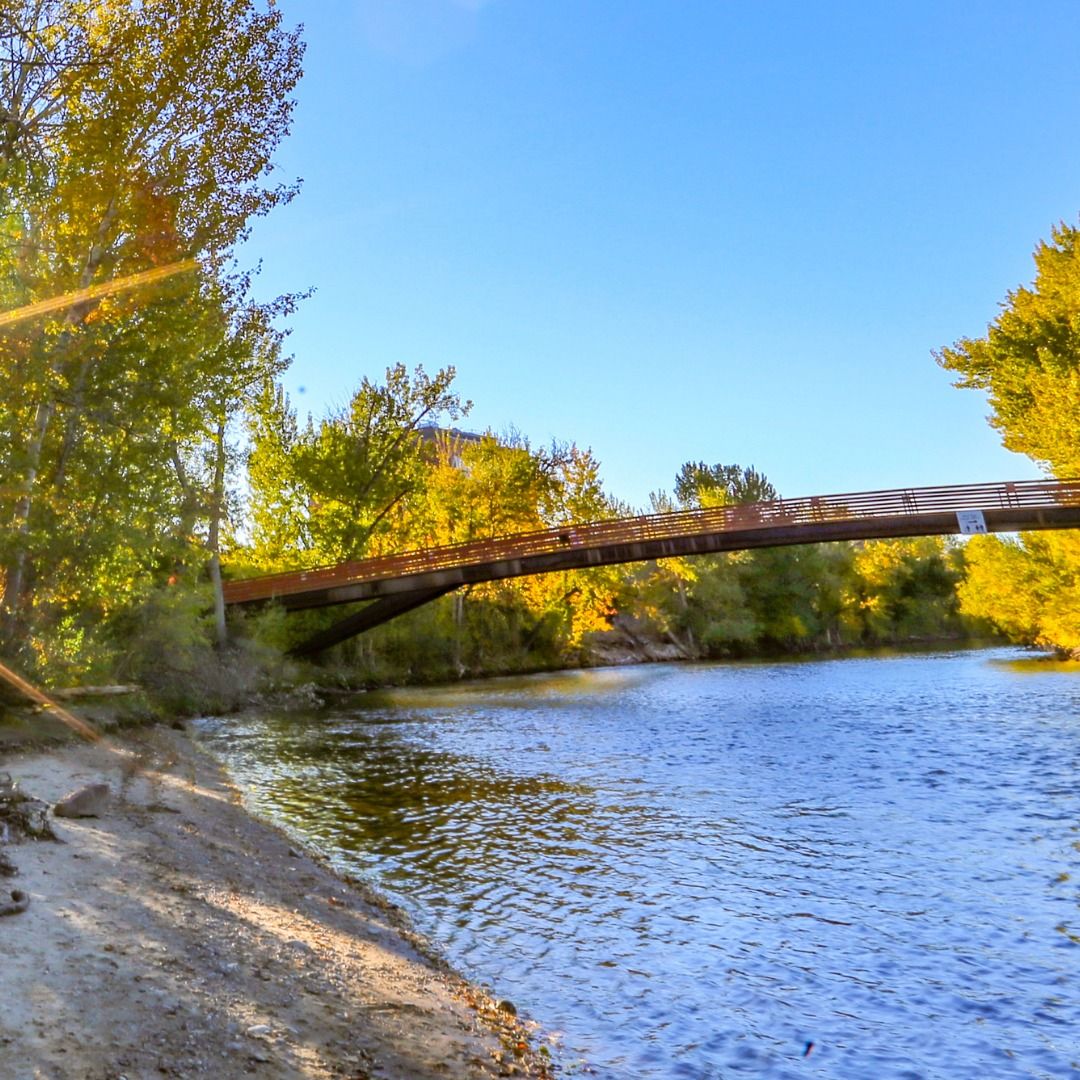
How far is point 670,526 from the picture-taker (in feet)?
111

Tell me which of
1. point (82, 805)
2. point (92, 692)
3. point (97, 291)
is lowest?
point (82, 805)

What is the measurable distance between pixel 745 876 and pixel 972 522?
2460 centimetres

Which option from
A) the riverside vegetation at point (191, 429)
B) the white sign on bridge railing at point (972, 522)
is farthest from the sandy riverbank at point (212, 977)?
the white sign on bridge railing at point (972, 522)

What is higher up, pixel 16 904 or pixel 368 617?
pixel 368 617

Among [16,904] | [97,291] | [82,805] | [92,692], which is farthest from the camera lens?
[92,692]

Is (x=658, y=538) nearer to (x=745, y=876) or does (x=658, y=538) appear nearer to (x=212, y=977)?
(x=745, y=876)

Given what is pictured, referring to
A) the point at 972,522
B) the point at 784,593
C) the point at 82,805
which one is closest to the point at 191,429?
the point at 82,805

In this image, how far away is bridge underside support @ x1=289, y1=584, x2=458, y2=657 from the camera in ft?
115

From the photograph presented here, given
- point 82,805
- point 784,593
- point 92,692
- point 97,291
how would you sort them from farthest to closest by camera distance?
point 784,593
point 92,692
point 97,291
point 82,805

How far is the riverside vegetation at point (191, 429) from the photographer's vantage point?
15.4 metres

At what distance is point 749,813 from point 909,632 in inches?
2807

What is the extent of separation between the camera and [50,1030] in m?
4.00

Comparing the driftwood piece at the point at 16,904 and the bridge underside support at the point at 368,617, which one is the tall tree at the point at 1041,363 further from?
the driftwood piece at the point at 16,904

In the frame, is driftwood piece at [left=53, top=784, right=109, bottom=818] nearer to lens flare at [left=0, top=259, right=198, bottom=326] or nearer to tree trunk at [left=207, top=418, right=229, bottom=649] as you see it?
lens flare at [left=0, top=259, right=198, bottom=326]
